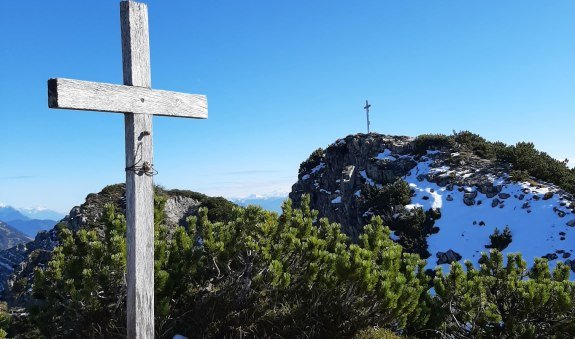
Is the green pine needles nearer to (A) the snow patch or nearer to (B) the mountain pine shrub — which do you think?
(B) the mountain pine shrub

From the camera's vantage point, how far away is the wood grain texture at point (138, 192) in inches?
172

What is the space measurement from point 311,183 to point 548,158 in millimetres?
12057

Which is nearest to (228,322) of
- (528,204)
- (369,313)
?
(369,313)

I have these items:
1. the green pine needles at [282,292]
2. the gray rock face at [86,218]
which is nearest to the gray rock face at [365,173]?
the gray rock face at [86,218]

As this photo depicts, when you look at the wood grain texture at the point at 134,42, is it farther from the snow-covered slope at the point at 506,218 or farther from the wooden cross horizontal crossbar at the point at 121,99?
the snow-covered slope at the point at 506,218

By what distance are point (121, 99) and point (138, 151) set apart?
1.75 ft

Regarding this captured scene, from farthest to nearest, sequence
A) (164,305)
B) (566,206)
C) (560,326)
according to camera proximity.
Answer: (566,206) → (560,326) → (164,305)

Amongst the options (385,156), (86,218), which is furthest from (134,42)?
(385,156)

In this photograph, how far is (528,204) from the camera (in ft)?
54.7

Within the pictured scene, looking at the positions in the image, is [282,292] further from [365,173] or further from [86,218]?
[365,173]

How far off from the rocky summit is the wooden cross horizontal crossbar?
501 inches

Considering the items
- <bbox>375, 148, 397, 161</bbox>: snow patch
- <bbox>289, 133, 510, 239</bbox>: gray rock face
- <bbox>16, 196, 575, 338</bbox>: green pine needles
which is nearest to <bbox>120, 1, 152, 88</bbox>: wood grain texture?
<bbox>16, 196, 575, 338</bbox>: green pine needles

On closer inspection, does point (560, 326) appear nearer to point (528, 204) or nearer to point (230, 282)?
point (230, 282)

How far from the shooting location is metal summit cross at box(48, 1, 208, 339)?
4.36m
